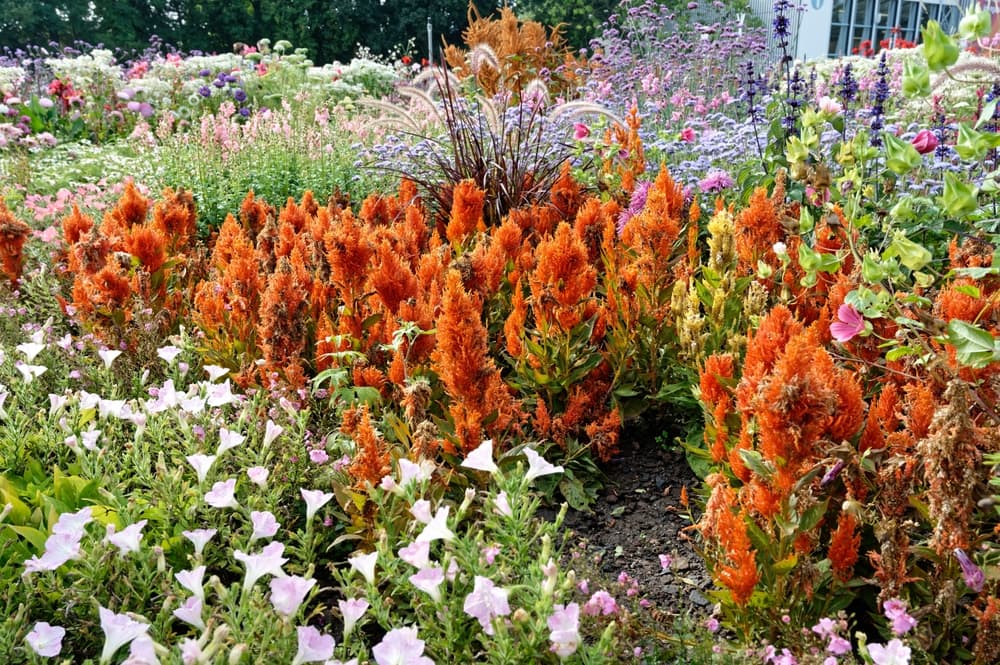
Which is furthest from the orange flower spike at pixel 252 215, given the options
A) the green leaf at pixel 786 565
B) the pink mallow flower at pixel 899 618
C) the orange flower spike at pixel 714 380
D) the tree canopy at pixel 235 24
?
the tree canopy at pixel 235 24

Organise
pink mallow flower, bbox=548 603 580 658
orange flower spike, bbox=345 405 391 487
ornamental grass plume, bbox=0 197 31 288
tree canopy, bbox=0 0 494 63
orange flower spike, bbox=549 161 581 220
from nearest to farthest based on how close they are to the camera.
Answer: pink mallow flower, bbox=548 603 580 658 < orange flower spike, bbox=345 405 391 487 < ornamental grass plume, bbox=0 197 31 288 < orange flower spike, bbox=549 161 581 220 < tree canopy, bbox=0 0 494 63

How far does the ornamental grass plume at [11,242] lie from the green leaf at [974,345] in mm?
4351

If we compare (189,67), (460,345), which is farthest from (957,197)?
(189,67)

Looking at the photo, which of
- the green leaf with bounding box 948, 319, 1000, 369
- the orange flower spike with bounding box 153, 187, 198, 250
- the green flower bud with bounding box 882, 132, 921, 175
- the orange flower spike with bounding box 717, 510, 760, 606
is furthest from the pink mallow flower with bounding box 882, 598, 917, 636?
the orange flower spike with bounding box 153, 187, 198, 250

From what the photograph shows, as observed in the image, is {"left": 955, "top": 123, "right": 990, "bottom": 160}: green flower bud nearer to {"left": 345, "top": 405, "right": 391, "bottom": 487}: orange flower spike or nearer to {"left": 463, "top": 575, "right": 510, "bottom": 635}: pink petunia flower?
{"left": 463, "top": 575, "right": 510, "bottom": 635}: pink petunia flower

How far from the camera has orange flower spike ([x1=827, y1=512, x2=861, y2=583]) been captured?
1810 millimetres

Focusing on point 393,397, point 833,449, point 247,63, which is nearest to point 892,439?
point 833,449

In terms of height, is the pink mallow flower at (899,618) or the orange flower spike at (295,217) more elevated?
the orange flower spike at (295,217)

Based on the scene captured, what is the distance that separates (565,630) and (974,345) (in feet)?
3.27

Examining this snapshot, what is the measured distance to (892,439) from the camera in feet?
6.63

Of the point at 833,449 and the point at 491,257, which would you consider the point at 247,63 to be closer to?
the point at 491,257

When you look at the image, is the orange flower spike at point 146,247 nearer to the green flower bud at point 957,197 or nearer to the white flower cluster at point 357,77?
the green flower bud at point 957,197

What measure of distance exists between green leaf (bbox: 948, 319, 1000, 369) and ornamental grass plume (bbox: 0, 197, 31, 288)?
171 inches

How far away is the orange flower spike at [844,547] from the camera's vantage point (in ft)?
5.94
